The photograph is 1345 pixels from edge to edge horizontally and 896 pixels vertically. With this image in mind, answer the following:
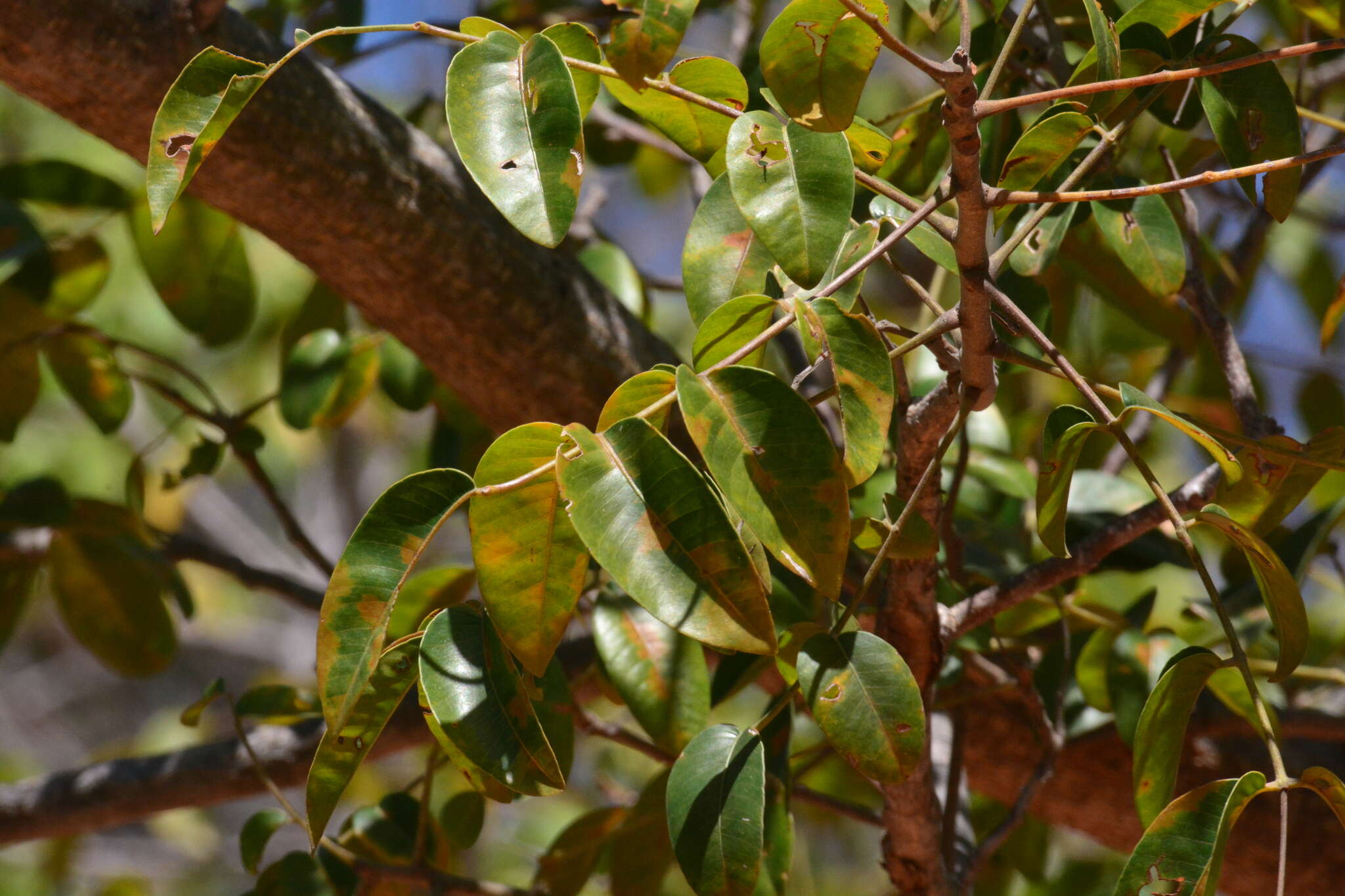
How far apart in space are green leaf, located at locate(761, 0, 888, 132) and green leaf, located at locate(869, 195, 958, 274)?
11 cm

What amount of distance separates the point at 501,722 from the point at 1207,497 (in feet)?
1.38

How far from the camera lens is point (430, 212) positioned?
0.81 m

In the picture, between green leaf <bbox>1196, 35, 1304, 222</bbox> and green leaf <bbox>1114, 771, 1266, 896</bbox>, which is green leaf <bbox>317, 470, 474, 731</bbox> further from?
green leaf <bbox>1196, 35, 1304, 222</bbox>

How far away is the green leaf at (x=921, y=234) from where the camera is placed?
54 cm

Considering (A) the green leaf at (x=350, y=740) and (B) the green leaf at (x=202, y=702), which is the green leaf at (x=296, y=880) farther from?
(A) the green leaf at (x=350, y=740)

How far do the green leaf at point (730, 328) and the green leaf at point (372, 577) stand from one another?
0.37 ft

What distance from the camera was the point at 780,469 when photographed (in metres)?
0.41

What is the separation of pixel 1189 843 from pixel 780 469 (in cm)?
23

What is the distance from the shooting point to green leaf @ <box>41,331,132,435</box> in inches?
39.0

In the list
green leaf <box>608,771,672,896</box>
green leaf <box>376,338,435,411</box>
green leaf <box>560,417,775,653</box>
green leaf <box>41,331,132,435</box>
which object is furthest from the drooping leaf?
green leaf <box>41,331,132,435</box>

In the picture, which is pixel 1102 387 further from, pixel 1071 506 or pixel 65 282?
pixel 65 282

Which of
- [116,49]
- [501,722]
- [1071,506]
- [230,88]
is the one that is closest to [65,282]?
[116,49]

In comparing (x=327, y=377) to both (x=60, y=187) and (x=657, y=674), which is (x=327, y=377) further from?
(x=657, y=674)

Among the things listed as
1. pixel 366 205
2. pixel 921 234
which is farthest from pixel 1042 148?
pixel 366 205
